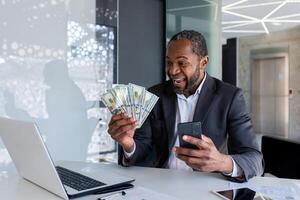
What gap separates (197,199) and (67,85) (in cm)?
213

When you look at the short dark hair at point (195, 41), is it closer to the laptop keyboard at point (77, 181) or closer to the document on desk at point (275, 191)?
the document on desk at point (275, 191)

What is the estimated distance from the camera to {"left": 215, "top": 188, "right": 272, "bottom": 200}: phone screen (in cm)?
103

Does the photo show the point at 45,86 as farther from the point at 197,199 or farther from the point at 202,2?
the point at 202,2

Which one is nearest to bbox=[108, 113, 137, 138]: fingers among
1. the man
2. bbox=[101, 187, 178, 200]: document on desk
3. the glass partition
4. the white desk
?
the man

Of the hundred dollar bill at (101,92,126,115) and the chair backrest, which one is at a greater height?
the hundred dollar bill at (101,92,126,115)

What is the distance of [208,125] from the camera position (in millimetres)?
1583

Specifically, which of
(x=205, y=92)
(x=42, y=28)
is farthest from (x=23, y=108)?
(x=205, y=92)

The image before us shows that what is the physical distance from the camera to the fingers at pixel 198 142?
1123 mm

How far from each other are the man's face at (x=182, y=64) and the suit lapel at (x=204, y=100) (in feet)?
0.23

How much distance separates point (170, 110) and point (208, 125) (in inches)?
8.3

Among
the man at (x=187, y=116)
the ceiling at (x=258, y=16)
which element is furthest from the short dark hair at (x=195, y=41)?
the ceiling at (x=258, y=16)

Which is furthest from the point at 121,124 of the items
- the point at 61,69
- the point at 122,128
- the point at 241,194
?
the point at 61,69

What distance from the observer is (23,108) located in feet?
8.64

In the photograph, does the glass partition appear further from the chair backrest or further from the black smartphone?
the black smartphone
